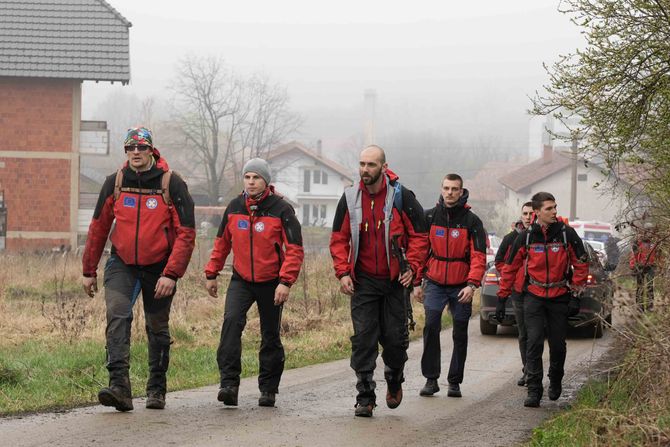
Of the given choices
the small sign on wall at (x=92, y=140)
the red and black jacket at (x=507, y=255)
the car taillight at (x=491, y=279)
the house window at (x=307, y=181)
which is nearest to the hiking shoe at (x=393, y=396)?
the red and black jacket at (x=507, y=255)

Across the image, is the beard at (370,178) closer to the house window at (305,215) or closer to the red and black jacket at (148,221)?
the red and black jacket at (148,221)

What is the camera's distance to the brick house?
41312 millimetres

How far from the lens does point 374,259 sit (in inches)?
360

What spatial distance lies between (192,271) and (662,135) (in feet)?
53.6

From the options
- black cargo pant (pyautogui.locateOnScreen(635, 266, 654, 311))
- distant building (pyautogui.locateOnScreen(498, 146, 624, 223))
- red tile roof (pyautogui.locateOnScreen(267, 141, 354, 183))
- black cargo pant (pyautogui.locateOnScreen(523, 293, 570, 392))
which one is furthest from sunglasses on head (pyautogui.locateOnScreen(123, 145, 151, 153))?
red tile roof (pyautogui.locateOnScreen(267, 141, 354, 183))

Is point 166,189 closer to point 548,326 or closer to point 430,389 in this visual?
point 430,389

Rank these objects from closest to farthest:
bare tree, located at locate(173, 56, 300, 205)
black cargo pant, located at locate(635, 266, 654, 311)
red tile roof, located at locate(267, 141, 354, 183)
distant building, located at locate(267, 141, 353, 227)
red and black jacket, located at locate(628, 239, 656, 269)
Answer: black cargo pant, located at locate(635, 266, 654, 311), red and black jacket, located at locate(628, 239, 656, 269), bare tree, located at locate(173, 56, 300, 205), red tile roof, located at locate(267, 141, 354, 183), distant building, located at locate(267, 141, 353, 227)

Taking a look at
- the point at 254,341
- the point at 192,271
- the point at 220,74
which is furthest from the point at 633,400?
the point at 220,74

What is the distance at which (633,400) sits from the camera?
25.8ft

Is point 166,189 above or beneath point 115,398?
above

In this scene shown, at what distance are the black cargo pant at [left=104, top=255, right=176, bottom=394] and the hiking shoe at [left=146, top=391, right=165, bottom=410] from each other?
3cm

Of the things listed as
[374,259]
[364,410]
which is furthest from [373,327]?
[364,410]

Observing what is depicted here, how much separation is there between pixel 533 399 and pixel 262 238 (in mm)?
2832

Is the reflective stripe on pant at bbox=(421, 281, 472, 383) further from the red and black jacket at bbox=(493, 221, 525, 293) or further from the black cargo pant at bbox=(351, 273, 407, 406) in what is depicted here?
the black cargo pant at bbox=(351, 273, 407, 406)
